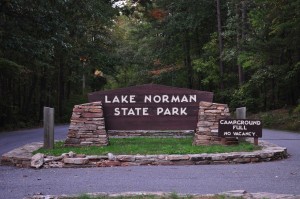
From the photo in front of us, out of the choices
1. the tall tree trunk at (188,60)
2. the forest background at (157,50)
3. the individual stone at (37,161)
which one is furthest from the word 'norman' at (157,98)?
the tall tree trunk at (188,60)

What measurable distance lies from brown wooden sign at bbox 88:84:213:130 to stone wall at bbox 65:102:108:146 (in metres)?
0.38

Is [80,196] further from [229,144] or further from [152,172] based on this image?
[229,144]

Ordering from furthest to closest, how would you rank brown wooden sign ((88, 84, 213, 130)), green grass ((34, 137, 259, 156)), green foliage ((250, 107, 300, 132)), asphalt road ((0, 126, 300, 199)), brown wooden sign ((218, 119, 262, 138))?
green foliage ((250, 107, 300, 132)), brown wooden sign ((88, 84, 213, 130)), brown wooden sign ((218, 119, 262, 138)), green grass ((34, 137, 259, 156)), asphalt road ((0, 126, 300, 199))

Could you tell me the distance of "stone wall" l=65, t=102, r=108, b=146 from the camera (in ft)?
41.0

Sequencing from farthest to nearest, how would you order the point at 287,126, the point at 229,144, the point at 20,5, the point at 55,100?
the point at 55,100 < the point at 287,126 < the point at 20,5 < the point at 229,144

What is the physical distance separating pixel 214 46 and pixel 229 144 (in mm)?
24428

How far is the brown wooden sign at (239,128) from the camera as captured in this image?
1216cm

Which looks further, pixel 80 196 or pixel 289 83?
pixel 289 83

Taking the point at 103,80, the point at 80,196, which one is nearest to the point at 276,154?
the point at 80,196

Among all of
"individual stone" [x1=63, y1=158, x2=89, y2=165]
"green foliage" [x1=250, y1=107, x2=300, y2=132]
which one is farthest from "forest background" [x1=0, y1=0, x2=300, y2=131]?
"individual stone" [x1=63, y1=158, x2=89, y2=165]

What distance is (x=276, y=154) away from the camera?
1095 centimetres

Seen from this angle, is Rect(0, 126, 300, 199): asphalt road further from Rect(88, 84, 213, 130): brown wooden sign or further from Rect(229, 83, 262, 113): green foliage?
Rect(229, 83, 262, 113): green foliage

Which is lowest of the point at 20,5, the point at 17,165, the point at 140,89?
the point at 17,165

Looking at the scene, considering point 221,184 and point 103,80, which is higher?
point 103,80
